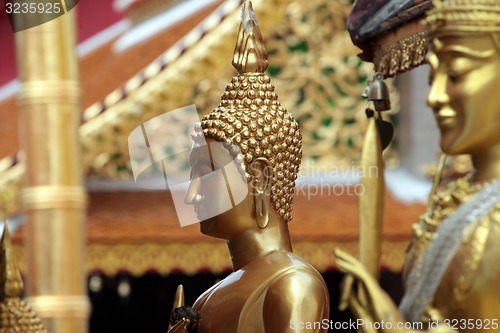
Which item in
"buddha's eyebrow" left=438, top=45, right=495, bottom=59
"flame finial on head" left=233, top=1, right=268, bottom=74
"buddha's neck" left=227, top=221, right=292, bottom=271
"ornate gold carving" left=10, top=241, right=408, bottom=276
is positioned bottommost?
"ornate gold carving" left=10, top=241, right=408, bottom=276

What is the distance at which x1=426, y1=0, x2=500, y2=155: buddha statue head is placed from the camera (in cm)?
356

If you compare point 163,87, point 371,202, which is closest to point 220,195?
point 371,202

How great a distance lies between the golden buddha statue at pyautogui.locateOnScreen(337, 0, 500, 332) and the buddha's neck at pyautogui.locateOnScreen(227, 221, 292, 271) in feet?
1.30

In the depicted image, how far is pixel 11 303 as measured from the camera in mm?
4227

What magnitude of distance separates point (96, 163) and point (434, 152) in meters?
1.64

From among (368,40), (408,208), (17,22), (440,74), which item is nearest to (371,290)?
(440,74)

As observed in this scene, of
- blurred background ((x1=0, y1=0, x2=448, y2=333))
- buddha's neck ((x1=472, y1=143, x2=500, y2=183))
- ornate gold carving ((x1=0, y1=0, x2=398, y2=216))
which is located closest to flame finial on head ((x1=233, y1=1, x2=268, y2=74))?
buddha's neck ((x1=472, y1=143, x2=500, y2=183))

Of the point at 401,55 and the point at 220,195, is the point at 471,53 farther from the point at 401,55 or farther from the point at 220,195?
the point at 220,195

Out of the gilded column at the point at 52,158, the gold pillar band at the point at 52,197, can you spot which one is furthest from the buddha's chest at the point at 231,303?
the gold pillar band at the point at 52,197

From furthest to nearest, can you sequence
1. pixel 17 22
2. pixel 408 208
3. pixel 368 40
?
1. pixel 408 208
2. pixel 17 22
3. pixel 368 40

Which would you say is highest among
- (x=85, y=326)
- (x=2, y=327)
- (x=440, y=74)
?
(x=440, y=74)

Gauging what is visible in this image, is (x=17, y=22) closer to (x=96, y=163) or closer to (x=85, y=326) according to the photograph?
(x=85, y=326)

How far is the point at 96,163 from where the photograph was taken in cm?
910

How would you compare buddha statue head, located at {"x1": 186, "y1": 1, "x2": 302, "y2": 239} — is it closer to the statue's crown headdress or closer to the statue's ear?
the statue's ear
